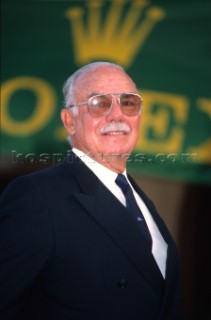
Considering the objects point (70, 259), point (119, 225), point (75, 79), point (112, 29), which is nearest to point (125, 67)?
point (112, 29)

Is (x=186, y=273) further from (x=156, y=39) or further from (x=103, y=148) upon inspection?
(x=156, y=39)

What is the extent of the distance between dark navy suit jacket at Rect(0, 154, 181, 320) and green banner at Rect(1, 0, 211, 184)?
2.99ft

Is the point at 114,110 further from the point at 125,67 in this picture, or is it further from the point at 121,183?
the point at 125,67

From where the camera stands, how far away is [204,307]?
1917 mm

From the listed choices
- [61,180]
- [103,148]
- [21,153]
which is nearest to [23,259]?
[61,180]

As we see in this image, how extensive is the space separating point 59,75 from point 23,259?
4.16 feet

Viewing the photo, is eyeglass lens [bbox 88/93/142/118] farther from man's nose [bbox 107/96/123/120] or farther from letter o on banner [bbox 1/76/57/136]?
letter o on banner [bbox 1/76/57/136]

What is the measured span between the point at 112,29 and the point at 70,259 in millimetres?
1431

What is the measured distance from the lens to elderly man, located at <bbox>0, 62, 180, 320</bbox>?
912 millimetres

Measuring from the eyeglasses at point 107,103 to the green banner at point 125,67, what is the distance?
2.26 ft

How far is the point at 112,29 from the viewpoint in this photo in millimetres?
2027

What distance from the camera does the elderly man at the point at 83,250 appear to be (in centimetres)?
91

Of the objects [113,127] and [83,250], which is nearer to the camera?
[83,250]

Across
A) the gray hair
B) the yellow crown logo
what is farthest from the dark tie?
the yellow crown logo
